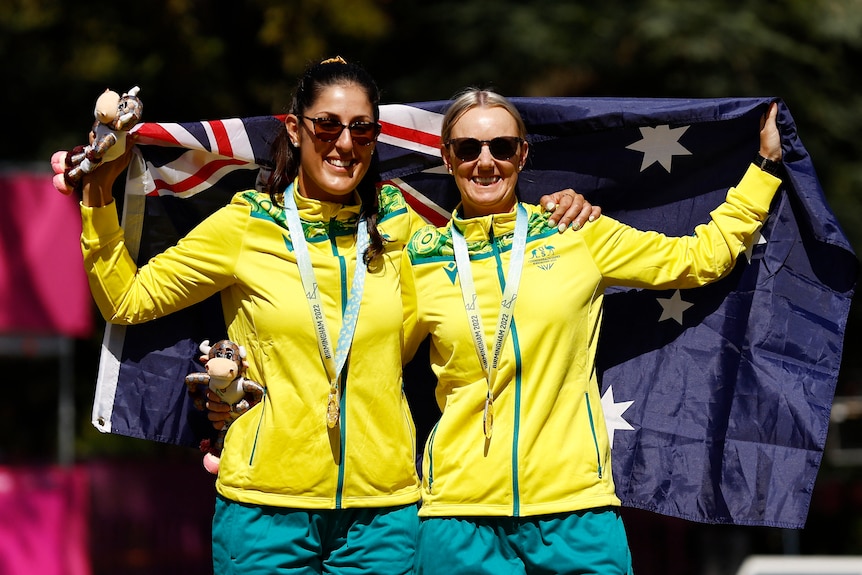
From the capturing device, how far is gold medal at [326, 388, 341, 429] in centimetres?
448

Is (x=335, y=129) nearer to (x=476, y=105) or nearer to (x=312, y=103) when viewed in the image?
(x=312, y=103)

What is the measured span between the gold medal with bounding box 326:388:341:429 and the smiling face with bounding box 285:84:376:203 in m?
0.72

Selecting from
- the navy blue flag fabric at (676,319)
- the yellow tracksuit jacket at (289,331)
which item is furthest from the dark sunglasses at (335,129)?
the navy blue flag fabric at (676,319)

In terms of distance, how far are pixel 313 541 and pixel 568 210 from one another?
1460 millimetres

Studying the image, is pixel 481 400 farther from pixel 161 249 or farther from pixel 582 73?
pixel 582 73

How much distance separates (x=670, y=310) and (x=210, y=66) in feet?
21.0

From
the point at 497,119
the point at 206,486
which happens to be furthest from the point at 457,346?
the point at 206,486

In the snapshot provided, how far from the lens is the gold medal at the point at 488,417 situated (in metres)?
4.46

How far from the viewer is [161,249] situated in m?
5.25

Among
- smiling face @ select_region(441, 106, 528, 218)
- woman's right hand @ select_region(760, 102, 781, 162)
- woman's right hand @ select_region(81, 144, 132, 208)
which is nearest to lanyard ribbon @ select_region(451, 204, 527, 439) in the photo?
smiling face @ select_region(441, 106, 528, 218)

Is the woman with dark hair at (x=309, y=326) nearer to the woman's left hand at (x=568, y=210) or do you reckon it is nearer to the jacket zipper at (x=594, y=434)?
the woman's left hand at (x=568, y=210)

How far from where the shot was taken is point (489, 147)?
4.63 m

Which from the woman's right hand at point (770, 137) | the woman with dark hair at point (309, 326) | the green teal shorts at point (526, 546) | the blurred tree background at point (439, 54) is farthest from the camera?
the blurred tree background at point (439, 54)

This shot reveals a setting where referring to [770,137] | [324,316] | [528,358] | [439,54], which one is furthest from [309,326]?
[439,54]
